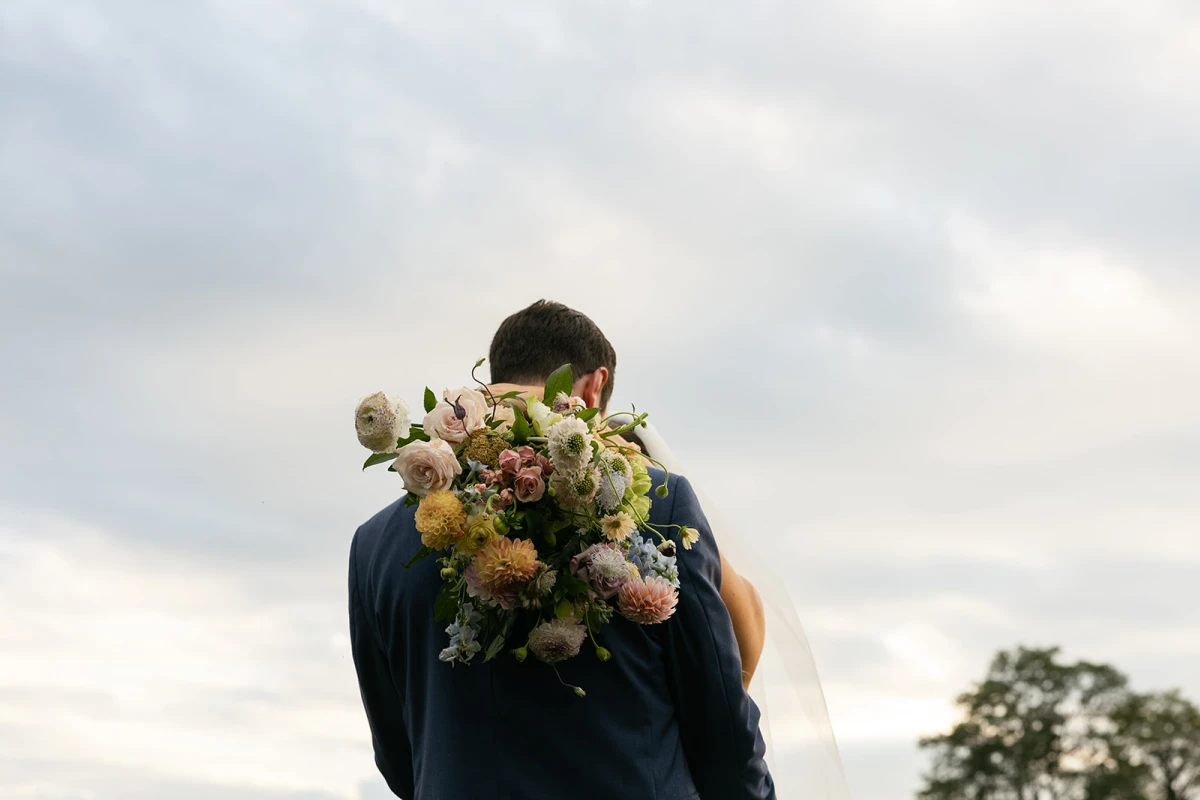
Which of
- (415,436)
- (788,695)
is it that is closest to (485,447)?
(415,436)

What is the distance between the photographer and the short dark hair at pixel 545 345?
13.1 feet

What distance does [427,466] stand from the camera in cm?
326

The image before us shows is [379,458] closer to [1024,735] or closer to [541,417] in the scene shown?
[541,417]

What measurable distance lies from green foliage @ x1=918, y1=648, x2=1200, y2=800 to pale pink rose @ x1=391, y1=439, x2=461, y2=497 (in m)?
60.3

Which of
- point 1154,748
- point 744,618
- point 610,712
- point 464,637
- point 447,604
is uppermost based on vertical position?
point 1154,748

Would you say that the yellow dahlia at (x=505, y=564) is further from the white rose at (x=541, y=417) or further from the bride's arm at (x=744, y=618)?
the bride's arm at (x=744, y=618)

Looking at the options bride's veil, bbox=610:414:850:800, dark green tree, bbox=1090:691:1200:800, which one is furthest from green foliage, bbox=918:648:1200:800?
bride's veil, bbox=610:414:850:800

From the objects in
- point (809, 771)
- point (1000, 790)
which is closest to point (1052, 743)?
point (1000, 790)

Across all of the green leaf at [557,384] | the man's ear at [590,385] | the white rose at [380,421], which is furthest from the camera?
the man's ear at [590,385]

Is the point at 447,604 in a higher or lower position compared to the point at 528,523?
lower

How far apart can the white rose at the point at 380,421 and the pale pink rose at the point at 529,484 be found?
1.31ft

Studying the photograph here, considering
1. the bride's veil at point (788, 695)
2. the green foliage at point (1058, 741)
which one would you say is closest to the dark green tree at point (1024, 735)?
the green foliage at point (1058, 741)

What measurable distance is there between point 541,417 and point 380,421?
47 cm

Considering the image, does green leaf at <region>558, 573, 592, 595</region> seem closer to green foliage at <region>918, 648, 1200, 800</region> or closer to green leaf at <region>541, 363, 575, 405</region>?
green leaf at <region>541, 363, 575, 405</region>
